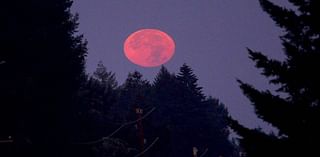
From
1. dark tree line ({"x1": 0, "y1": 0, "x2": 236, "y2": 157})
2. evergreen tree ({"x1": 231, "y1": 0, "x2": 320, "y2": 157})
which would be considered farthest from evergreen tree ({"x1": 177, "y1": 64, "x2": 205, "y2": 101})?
evergreen tree ({"x1": 231, "y1": 0, "x2": 320, "y2": 157})

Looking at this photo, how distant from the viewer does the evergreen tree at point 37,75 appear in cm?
2116

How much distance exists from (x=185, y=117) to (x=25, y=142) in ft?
147

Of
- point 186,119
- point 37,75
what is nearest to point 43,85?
point 37,75

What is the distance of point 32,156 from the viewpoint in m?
22.7

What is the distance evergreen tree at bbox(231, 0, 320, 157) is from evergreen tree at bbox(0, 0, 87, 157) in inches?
568

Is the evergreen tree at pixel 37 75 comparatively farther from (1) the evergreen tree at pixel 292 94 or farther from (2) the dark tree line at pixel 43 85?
(1) the evergreen tree at pixel 292 94

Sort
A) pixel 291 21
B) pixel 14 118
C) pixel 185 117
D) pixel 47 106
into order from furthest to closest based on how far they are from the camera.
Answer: pixel 185 117, pixel 47 106, pixel 14 118, pixel 291 21

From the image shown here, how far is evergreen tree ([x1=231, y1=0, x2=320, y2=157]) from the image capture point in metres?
8.34

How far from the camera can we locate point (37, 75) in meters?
23.7

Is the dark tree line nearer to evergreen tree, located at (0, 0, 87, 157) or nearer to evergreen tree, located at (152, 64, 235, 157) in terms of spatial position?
evergreen tree, located at (0, 0, 87, 157)

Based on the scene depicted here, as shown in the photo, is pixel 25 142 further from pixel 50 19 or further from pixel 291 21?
pixel 291 21

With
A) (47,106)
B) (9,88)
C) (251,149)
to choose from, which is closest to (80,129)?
(47,106)

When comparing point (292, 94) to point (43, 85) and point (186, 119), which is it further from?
point (186, 119)

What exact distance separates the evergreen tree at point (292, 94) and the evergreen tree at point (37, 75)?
1442 centimetres
